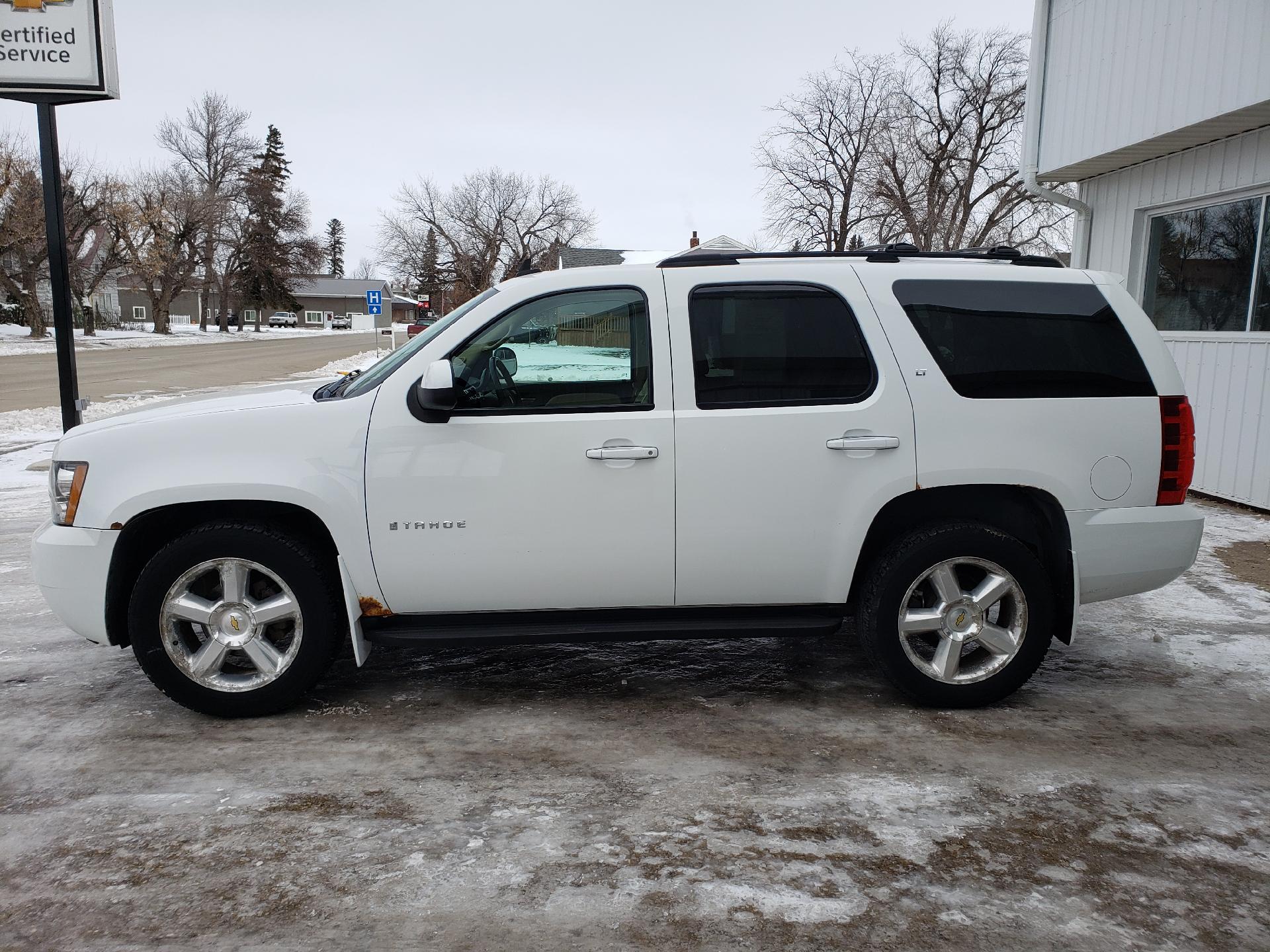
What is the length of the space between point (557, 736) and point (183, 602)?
5.41 ft

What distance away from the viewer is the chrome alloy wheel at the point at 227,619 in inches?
→ 159

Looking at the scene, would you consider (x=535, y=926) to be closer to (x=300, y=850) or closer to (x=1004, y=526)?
(x=300, y=850)

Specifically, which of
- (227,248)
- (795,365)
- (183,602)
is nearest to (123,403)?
(183,602)

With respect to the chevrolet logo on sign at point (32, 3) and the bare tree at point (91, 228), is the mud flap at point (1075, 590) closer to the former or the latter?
the chevrolet logo on sign at point (32, 3)

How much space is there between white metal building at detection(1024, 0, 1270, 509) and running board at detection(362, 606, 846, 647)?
642cm

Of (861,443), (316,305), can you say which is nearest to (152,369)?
(861,443)

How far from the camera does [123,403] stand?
61.3 feet

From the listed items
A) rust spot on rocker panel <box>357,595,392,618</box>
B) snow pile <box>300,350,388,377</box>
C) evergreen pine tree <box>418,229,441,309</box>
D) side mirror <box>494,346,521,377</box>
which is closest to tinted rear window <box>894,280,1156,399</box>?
side mirror <box>494,346,521,377</box>

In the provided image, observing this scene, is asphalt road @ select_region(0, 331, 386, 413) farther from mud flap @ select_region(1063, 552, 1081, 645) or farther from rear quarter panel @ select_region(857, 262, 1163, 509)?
mud flap @ select_region(1063, 552, 1081, 645)

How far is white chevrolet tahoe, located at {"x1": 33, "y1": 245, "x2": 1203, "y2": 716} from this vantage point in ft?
13.1

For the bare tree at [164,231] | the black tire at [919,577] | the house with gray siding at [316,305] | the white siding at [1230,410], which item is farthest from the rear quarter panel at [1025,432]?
the house with gray siding at [316,305]

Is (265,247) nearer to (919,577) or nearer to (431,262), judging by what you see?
(431,262)

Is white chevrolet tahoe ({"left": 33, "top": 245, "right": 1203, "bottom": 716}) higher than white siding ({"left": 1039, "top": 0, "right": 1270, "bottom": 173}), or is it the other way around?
white siding ({"left": 1039, "top": 0, "right": 1270, "bottom": 173})

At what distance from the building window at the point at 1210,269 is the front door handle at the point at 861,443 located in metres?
6.47
